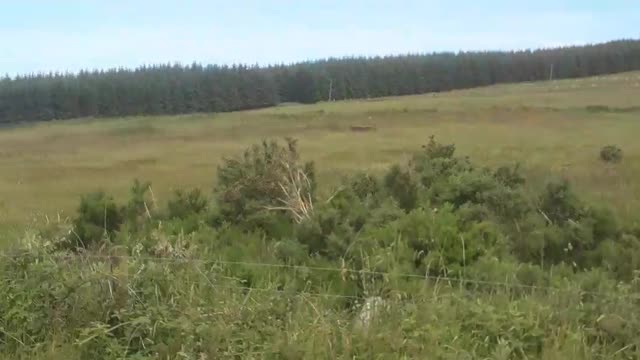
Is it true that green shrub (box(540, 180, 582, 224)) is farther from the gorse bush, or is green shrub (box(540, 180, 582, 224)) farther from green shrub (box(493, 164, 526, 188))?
green shrub (box(493, 164, 526, 188))

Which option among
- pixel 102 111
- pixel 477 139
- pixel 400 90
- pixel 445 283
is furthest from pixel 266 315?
pixel 400 90

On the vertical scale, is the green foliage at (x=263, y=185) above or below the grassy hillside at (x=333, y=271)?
above

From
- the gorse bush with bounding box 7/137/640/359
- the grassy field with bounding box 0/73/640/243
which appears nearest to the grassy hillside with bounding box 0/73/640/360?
the gorse bush with bounding box 7/137/640/359

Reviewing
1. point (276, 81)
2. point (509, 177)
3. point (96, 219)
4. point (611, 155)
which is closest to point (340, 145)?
point (611, 155)

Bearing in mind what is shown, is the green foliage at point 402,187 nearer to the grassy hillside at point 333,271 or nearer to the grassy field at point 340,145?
the grassy hillside at point 333,271

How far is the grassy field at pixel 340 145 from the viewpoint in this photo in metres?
13.4

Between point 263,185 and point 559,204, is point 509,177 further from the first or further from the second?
point 263,185

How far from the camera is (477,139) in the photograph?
67.5 ft

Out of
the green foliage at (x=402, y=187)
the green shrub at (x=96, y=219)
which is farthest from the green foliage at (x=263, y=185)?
the green shrub at (x=96, y=219)

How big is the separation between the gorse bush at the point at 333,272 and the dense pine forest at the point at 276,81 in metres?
50.5

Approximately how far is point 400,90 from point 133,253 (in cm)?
7209

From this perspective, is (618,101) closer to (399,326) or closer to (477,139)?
(477,139)

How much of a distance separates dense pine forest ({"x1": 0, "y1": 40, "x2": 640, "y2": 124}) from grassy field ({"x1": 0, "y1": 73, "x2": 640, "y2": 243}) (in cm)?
2767

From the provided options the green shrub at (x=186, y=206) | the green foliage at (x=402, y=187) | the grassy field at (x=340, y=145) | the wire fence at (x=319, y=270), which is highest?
the green foliage at (x=402, y=187)
